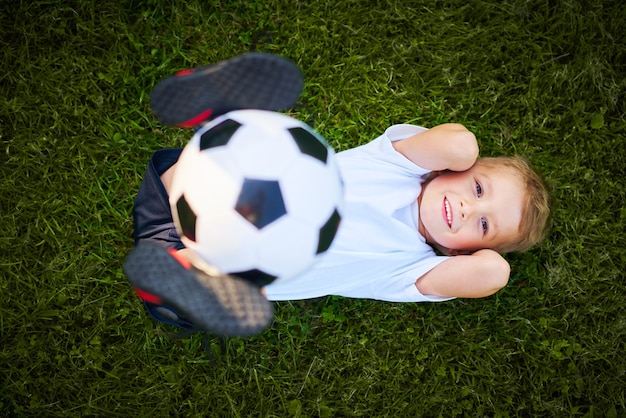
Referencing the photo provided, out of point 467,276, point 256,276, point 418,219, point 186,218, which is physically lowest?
point 467,276

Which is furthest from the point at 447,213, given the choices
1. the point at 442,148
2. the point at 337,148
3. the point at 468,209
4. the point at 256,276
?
the point at 256,276

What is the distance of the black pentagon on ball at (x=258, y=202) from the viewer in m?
1.36

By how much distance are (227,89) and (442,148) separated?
1064 mm

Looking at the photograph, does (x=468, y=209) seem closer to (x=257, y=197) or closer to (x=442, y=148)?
(x=442, y=148)

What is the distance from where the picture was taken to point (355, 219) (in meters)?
2.34

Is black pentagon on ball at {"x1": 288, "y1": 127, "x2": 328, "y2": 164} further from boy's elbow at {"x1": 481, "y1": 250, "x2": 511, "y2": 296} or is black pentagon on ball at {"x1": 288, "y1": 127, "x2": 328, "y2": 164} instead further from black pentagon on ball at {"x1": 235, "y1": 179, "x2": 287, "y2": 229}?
→ boy's elbow at {"x1": 481, "y1": 250, "x2": 511, "y2": 296}

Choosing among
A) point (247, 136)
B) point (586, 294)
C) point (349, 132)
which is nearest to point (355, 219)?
point (349, 132)

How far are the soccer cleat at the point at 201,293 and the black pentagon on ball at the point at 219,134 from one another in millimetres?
352

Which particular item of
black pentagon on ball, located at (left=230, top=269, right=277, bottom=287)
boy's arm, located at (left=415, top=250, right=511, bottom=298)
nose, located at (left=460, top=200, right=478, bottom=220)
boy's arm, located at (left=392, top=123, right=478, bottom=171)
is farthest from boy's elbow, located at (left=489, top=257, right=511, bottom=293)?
black pentagon on ball, located at (left=230, top=269, right=277, bottom=287)

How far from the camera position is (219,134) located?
1.42 metres

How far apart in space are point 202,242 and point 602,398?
2186 millimetres

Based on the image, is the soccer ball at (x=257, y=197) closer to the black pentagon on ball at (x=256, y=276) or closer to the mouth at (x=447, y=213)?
the black pentagon on ball at (x=256, y=276)

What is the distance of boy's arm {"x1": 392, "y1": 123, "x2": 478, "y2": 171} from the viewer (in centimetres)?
229

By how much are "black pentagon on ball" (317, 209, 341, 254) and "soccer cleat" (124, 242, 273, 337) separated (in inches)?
8.5
